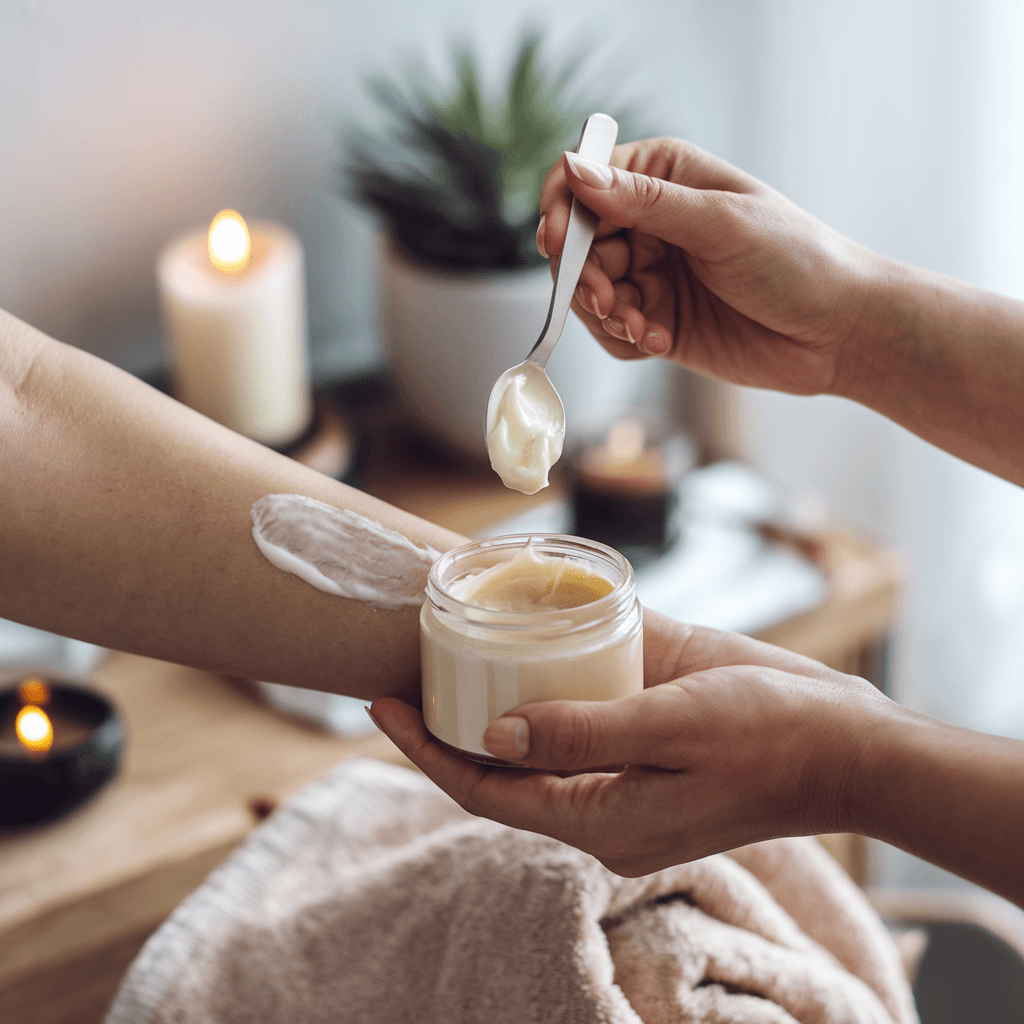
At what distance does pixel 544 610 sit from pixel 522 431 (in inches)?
4.2

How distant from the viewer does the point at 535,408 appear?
61cm

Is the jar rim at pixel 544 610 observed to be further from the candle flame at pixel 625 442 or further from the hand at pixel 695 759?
the candle flame at pixel 625 442

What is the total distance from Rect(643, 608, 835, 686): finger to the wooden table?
33 centimetres

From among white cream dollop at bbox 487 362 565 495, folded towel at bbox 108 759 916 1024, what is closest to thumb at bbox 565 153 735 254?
white cream dollop at bbox 487 362 565 495

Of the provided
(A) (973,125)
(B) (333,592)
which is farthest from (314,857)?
(A) (973,125)

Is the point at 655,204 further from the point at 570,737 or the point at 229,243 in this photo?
the point at 229,243

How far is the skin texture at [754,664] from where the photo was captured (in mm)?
487

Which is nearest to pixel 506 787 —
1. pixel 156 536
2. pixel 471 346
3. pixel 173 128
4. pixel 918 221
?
pixel 156 536

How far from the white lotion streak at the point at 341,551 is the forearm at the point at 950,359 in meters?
0.34

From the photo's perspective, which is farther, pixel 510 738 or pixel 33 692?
pixel 33 692

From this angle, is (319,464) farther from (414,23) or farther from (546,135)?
(414,23)

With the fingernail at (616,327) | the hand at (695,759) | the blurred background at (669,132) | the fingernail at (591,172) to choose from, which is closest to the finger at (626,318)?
the fingernail at (616,327)

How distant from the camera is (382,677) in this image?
0.67 m

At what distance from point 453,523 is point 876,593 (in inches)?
18.3
